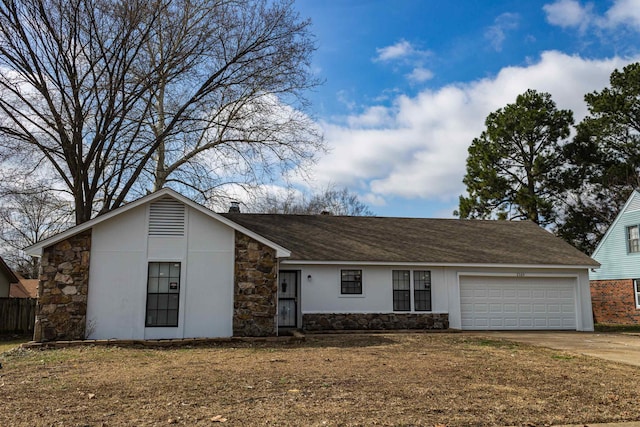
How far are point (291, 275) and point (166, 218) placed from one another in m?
4.90

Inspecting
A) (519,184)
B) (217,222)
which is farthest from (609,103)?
(217,222)

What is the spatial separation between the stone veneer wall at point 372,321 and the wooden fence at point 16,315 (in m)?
10.7

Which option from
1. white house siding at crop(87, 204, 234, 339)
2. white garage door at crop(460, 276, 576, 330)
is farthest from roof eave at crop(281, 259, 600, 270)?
white house siding at crop(87, 204, 234, 339)

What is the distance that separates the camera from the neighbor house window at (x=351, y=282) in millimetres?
17219

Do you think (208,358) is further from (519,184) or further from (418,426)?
(519,184)

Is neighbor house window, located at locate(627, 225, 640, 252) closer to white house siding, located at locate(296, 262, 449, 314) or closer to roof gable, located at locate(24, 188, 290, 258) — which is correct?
white house siding, located at locate(296, 262, 449, 314)

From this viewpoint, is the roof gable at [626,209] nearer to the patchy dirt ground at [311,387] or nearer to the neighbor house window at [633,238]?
the neighbor house window at [633,238]

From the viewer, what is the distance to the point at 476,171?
115 ft

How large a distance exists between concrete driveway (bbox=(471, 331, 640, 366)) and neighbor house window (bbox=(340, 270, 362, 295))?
4.41 m

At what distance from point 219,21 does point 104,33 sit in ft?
14.0

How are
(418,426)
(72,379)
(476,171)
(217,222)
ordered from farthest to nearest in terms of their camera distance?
(476,171), (217,222), (72,379), (418,426)

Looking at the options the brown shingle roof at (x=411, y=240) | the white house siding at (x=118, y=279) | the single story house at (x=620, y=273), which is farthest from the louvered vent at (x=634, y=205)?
the white house siding at (x=118, y=279)

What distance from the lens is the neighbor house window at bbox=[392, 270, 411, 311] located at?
17.4m

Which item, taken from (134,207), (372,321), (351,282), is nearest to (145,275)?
(134,207)
